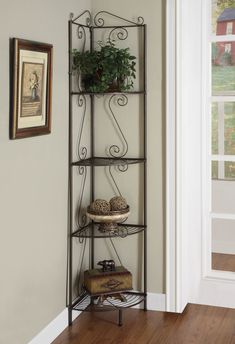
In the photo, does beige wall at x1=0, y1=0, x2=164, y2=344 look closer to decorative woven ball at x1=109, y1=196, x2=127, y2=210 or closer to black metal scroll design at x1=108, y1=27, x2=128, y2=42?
black metal scroll design at x1=108, y1=27, x2=128, y2=42

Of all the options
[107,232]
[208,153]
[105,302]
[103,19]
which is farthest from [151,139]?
[105,302]

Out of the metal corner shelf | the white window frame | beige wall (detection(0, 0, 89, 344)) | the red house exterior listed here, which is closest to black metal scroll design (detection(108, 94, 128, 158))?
the metal corner shelf

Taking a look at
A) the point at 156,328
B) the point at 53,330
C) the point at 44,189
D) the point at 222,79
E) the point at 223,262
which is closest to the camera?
the point at 44,189

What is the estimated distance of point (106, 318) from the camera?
374cm

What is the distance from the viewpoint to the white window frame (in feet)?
12.8

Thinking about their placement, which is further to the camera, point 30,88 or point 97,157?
point 97,157

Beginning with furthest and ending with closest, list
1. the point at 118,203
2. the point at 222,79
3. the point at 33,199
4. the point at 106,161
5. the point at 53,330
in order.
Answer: the point at 222,79 → the point at 106,161 → the point at 118,203 → the point at 53,330 → the point at 33,199

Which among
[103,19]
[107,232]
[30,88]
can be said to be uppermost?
[103,19]

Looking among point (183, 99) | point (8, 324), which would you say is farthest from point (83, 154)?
point (8, 324)

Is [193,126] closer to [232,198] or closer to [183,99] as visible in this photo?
[183,99]

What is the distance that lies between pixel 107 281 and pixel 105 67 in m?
1.33

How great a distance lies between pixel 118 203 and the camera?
3.70 m

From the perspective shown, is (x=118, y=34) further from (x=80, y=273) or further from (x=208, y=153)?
(x=80, y=273)

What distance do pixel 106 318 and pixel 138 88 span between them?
4.93 ft
